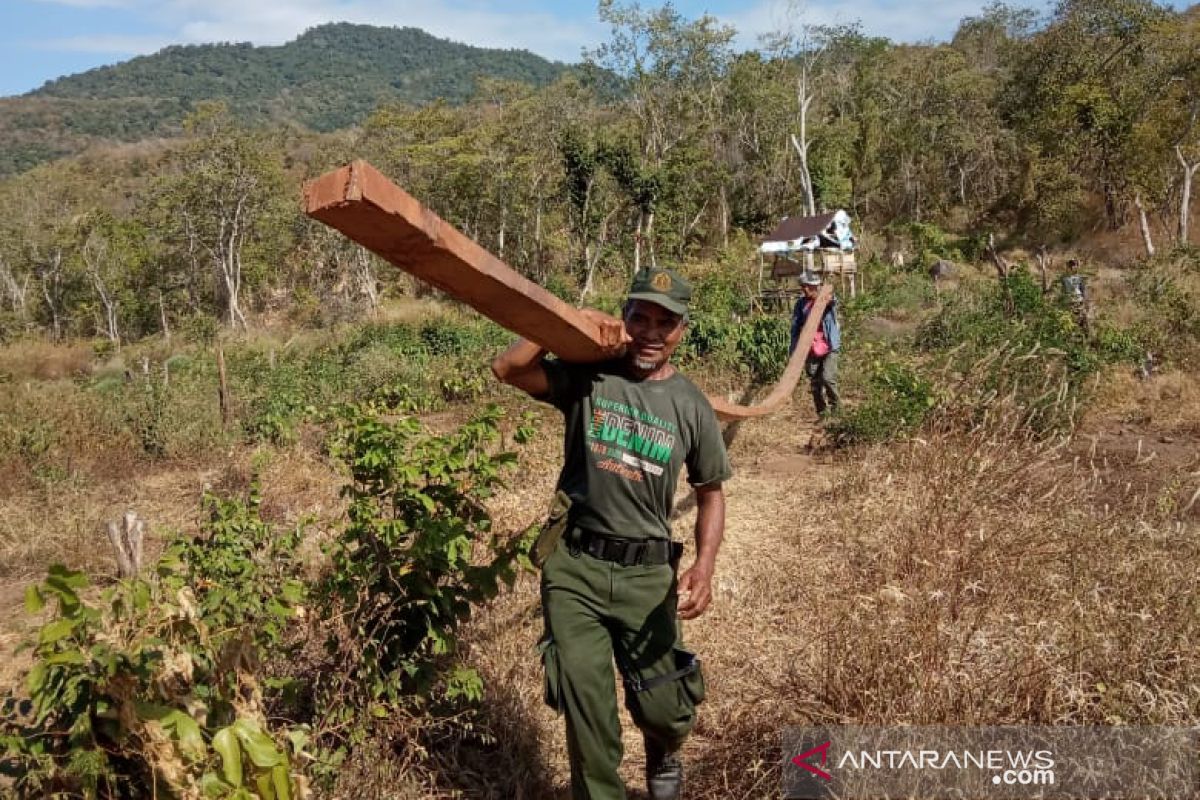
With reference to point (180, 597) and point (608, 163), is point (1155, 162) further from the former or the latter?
point (180, 597)

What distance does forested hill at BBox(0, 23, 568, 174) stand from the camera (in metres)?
102

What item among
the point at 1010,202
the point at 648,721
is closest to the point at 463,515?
the point at 648,721

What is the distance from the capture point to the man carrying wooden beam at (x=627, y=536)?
2.27 meters

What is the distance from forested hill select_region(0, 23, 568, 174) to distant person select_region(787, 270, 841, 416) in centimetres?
9404

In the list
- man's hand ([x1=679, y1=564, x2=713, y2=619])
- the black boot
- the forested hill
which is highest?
the forested hill

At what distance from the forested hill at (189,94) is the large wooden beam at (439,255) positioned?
98.1 metres

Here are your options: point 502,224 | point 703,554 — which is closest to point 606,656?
point 703,554

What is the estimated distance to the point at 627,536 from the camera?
2342mm

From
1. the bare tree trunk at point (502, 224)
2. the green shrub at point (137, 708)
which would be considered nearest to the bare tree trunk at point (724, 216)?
the bare tree trunk at point (502, 224)

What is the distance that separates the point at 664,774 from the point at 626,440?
1.01 m

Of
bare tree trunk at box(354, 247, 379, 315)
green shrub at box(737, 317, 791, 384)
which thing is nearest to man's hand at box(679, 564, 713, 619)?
green shrub at box(737, 317, 791, 384)

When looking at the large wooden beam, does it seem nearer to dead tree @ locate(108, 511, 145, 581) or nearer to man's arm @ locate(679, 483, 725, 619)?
man's arm @ locate(679, 483, 725, 619)

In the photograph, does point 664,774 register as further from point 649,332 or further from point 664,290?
point 664,290

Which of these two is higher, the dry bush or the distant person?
the distant person
